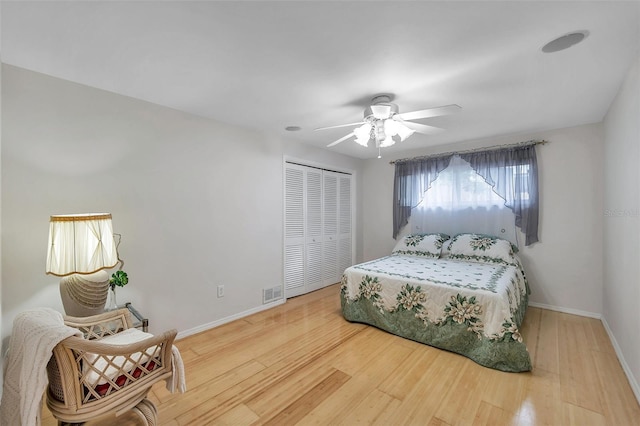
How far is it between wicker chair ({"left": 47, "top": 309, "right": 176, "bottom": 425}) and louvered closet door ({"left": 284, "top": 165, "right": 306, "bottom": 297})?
7.80 ft

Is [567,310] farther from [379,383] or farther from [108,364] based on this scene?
[108,364]

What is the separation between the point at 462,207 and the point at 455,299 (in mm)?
2010

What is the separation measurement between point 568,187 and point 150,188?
15.3 feet

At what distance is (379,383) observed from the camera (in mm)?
1978

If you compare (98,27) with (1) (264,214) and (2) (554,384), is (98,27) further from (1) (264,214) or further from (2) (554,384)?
(2) (554,384)

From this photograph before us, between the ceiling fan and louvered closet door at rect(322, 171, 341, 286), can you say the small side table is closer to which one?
the ceiling fan

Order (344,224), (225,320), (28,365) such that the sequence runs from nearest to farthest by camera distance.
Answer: (28,365) → (225,320) → (344,224)

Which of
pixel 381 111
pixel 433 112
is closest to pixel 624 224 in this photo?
pixel 433 112

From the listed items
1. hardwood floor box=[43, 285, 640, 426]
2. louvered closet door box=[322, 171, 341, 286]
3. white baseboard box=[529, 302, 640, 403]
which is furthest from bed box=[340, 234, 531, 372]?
louvered closet door box=[322, 171, 341, 286]

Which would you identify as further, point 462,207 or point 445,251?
point 462,207

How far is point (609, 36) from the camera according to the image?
1574 millimetres

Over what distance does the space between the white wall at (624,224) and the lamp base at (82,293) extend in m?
3.58

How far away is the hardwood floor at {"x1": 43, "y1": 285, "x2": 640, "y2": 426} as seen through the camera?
166cm

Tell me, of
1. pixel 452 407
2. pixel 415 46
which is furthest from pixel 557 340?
pixel 415 46
